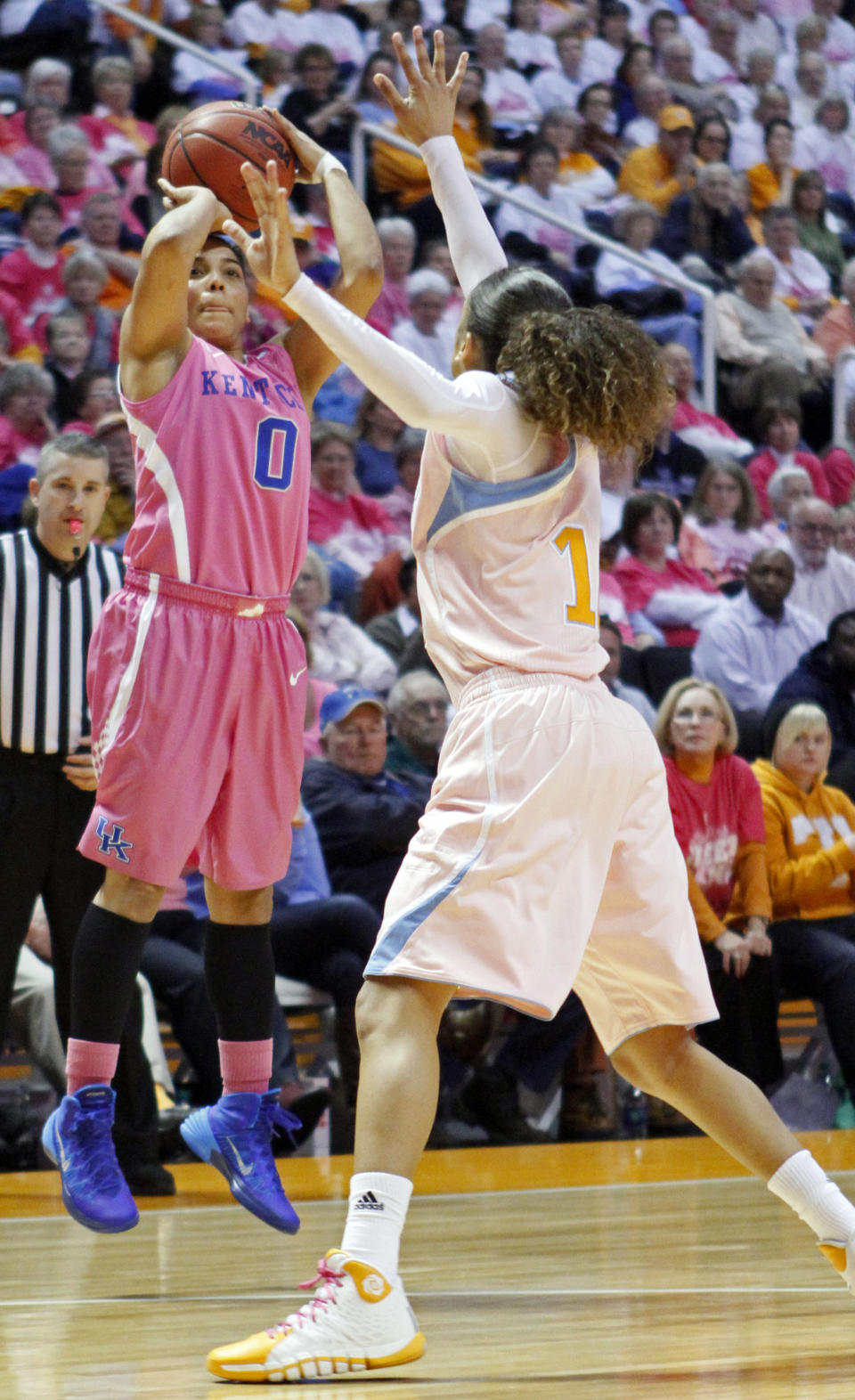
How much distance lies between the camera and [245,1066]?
A: 3.80 m

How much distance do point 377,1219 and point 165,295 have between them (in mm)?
1744

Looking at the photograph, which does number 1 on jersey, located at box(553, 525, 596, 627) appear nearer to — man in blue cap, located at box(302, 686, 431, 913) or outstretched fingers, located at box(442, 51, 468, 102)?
outstretched fingers, located at box(442, 51, 468, 102)

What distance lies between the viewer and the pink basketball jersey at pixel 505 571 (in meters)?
2.96

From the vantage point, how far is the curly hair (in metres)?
2.97

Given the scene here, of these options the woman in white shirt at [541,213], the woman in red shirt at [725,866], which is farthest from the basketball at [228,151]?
the woman in white shirt at [541,213]

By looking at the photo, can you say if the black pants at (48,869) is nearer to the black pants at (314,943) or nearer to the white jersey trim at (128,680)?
the black pants at (314,943)

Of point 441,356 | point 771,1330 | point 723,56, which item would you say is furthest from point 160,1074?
point 723,56

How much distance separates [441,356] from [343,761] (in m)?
3.18

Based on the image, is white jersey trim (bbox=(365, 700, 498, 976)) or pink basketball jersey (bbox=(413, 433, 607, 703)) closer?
white jersey trim (bbox=(365, 700, 498, 976))

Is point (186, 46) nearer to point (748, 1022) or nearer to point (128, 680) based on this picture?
point (748, 1022)

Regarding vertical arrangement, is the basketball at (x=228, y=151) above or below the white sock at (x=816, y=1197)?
above

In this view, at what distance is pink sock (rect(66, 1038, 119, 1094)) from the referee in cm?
136

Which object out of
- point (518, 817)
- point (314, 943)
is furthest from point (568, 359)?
point (314, 943)

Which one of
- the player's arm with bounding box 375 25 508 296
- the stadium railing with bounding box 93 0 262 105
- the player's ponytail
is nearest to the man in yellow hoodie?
the stadium railing with bounding box 93 0 262 105
